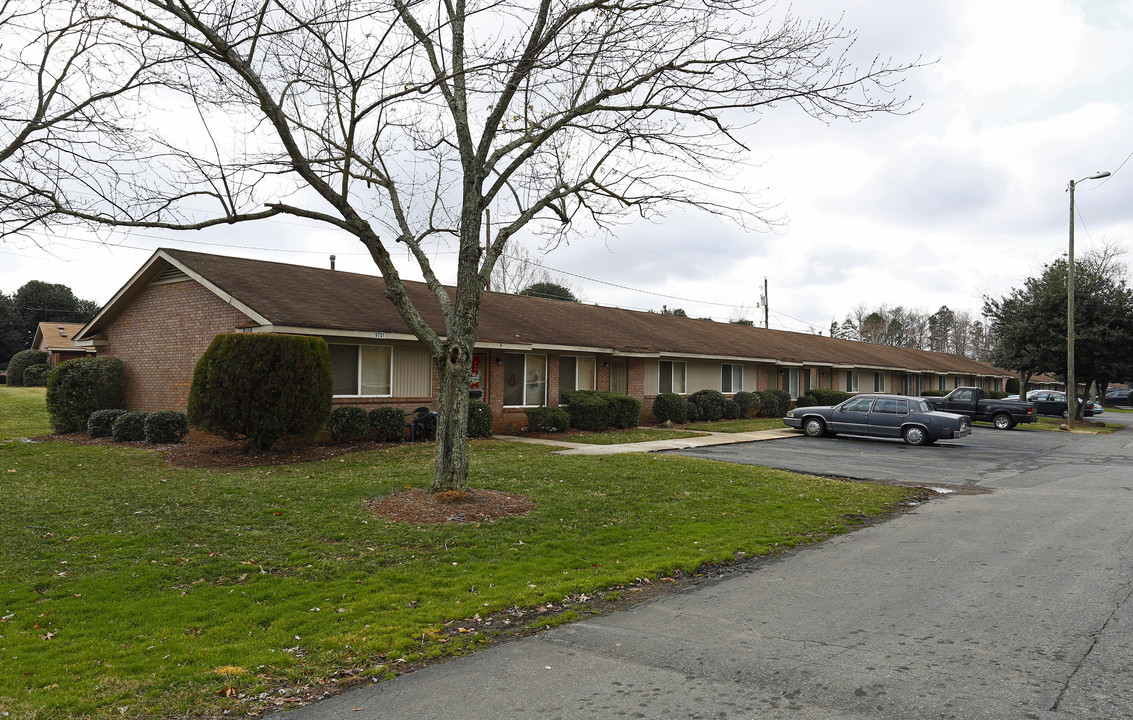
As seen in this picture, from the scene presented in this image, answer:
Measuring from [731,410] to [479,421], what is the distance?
1360cm

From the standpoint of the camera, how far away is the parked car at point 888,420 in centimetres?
2153

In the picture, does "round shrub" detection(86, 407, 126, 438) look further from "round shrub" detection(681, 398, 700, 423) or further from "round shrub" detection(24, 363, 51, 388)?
"round shrub" detection(24, 363, 51, 388)

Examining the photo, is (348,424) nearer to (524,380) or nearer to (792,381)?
(524,380)

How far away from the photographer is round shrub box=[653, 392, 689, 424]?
26.0 m

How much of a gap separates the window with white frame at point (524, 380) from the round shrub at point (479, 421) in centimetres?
243

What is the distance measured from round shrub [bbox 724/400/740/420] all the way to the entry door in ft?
16.9

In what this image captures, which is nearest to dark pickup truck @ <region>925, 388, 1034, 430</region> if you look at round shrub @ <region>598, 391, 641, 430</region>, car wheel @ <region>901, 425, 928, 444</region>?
car wheel @ <region>901, 425, 928, 444</region>

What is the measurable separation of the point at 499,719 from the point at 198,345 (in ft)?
55.4

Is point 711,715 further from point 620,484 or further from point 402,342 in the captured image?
point 402,342

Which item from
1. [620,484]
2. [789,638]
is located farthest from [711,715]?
[620,484]

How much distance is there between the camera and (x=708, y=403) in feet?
92.0

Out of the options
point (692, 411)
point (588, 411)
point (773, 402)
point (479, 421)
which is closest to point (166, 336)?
point (479, 421)

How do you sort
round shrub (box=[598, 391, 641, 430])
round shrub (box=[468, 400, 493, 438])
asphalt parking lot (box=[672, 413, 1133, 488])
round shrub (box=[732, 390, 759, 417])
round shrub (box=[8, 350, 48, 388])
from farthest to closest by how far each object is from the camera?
round shrub (box=[8, 350, 48, 388]), round shrub (box=[732, 390, 759, 417]), round shrub (box=[598, 391, 641, 430]), round shrub (box=[468, 400, 493, 438]), asphalt parking lot (box=[672, 413, 1133, 488])

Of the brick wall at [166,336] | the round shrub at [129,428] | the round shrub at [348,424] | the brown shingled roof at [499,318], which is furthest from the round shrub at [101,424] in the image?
the round shrub at [348,424]
